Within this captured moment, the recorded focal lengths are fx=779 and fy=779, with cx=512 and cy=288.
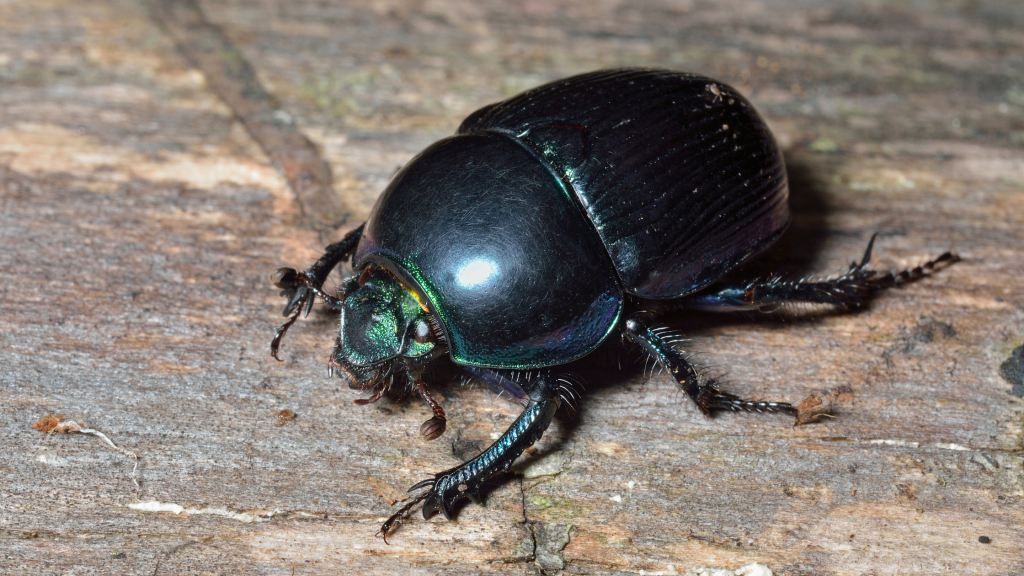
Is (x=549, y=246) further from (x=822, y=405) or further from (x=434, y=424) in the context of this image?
(x=822, y=405)

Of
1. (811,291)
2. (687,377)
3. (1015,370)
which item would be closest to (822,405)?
(811,291)

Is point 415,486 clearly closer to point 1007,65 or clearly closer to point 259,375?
point 259,375

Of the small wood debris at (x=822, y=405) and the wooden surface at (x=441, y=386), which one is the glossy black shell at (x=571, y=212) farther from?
the small wood debris at (x=822, y=405)

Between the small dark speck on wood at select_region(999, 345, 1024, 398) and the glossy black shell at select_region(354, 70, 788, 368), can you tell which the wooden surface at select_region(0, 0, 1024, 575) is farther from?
the glossy black shell at select_region(354, 70, 788, 368)

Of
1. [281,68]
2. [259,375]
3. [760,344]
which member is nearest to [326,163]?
[281,68]

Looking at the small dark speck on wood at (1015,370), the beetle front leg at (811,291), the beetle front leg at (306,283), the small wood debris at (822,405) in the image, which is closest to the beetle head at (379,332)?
the beetle front leg at (306,283)

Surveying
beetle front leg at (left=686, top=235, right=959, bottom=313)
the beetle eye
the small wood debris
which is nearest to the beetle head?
the beetle eye
